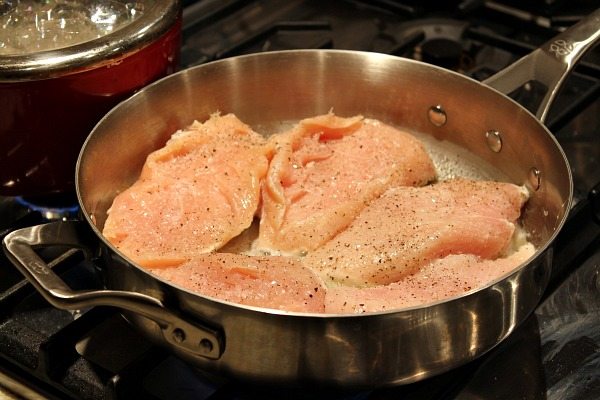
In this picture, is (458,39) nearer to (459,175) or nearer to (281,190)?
(459,175)

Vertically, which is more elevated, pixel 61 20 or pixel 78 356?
pixel 61 20

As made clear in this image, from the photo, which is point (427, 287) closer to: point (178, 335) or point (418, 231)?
point (418, 231)

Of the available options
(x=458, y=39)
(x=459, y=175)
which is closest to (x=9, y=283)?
(x=459, y=175)

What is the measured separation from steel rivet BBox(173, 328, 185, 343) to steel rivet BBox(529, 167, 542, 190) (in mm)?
615

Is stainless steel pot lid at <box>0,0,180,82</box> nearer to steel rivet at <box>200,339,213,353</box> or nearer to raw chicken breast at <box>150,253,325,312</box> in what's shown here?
raw chicken breast at <box>150,253,325,312</box>

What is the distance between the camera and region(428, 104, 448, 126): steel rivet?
1.29m

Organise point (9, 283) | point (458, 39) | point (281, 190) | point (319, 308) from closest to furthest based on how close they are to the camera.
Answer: point (319, 308)
point (9, 283)
point (281, 190)
point (458, 39)

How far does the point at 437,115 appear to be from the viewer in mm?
1299

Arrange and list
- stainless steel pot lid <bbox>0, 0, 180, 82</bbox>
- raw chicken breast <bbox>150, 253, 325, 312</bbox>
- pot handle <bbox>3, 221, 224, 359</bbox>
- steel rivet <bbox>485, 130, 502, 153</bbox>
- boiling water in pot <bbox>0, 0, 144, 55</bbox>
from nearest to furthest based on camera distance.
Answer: pot handle <bbox>3, 221, 224, 359</bbox>
raw chicken breast <bbox>150, 253, 325, 312</bbox>
stainless steel pot lid <bbox>0, 0, 180, 82</bbox>
boiling water in pot <bbox>0, 0, 144, 55</bbox>
steel rivet <bbox>485, 130, 502, 153</bbox>

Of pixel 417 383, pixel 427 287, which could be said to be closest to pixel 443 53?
pixel 427 287

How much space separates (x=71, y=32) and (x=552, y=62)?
2.35ft

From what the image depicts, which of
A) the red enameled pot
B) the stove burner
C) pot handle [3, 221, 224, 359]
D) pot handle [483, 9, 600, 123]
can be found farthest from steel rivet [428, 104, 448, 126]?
pot handle [3, 221, 224, 359]

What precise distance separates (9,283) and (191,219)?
261 mm

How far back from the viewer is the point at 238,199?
1143 millimetres
